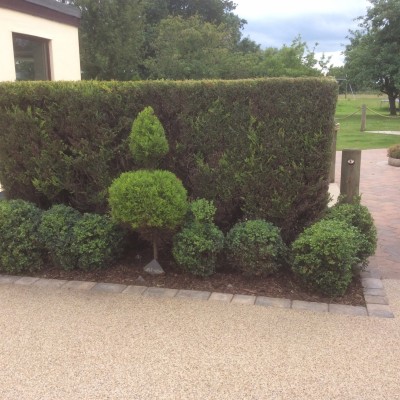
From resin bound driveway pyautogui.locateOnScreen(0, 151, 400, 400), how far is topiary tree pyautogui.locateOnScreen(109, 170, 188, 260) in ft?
2.24

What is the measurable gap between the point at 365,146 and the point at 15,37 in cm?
1204

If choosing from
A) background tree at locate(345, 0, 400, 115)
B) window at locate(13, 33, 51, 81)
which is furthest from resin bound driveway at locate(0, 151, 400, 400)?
background tree at locate(345, 0, 400, 115)

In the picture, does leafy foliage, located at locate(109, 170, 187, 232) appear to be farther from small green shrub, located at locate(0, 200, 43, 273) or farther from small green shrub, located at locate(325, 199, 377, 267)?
small green shrub, located at locate(325, 199, 377, 267)

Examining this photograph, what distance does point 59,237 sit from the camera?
4.55 meters

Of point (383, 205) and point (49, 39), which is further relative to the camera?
point (49, 39)

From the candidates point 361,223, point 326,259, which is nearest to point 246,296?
point 326,259

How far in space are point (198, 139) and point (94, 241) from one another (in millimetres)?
1449

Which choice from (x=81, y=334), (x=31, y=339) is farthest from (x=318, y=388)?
(x=31, y=339)

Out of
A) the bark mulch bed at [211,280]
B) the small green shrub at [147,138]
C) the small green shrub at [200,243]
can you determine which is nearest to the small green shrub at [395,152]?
the bark mulch bed at [211,280]

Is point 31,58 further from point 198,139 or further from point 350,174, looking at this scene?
point 350,174

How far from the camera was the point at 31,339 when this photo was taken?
3.40 meters

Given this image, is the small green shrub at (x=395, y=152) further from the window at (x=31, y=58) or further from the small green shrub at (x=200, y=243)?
the small green shrub at (x=200, y=243)

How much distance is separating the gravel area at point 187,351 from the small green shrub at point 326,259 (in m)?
0.35

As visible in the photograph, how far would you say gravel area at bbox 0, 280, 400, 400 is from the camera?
9.08 feet
